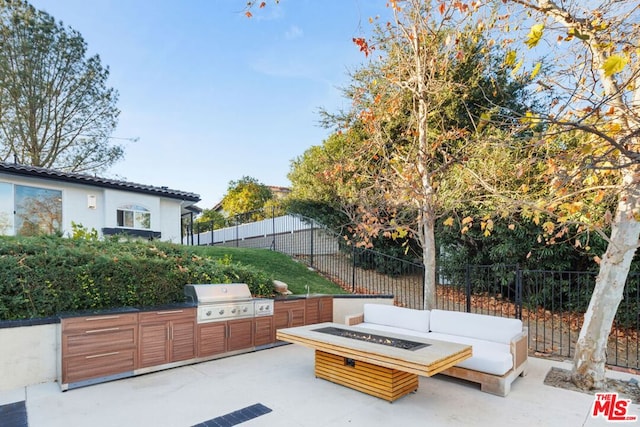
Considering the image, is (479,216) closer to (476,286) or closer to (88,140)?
(476,286)

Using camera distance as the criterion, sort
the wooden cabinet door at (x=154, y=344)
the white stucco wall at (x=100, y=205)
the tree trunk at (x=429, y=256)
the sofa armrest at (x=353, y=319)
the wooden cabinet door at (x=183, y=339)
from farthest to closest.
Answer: the white stucco wall at (x=100, y=205) < the tree trunk at (x=429, y=256) < the sofa armrest at (x=353, y=319) < the wooden cabinet door at (x=183, y=339) < the wooden cabinet door at (x=154, y=344)

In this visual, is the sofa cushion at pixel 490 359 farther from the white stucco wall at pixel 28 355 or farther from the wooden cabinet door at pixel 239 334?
the white stucco wall at pixel 28 355

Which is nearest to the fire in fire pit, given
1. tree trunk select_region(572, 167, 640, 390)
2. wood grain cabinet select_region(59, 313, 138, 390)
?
tree trunk select_region(572, 167, 640, 390)

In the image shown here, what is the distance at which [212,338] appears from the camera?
4883 mm

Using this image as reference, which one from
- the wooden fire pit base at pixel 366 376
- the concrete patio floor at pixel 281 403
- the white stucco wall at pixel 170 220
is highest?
the white stucco wall at pixel 170 220

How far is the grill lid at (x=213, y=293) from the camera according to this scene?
490 centimetres

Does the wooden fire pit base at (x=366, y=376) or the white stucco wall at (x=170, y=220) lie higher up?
the white stucco wall at (x=170, y=220)

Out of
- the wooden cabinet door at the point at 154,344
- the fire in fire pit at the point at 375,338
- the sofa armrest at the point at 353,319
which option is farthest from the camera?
the sofa armrest at the point at 353,319

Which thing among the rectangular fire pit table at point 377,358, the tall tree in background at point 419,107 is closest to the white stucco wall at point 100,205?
the tall tree in background at point 419,107

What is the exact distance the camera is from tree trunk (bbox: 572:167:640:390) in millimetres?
3744

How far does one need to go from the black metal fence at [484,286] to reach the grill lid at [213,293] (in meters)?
3.73

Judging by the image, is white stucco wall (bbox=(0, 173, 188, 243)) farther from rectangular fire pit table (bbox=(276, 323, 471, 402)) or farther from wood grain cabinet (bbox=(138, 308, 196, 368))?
rectangular fire pit table (bbox=(276, 323, 471, 402))

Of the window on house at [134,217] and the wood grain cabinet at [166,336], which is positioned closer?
the wood grain cabinet at [166,336]

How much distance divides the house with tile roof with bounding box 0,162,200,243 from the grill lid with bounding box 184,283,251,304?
174 inches
